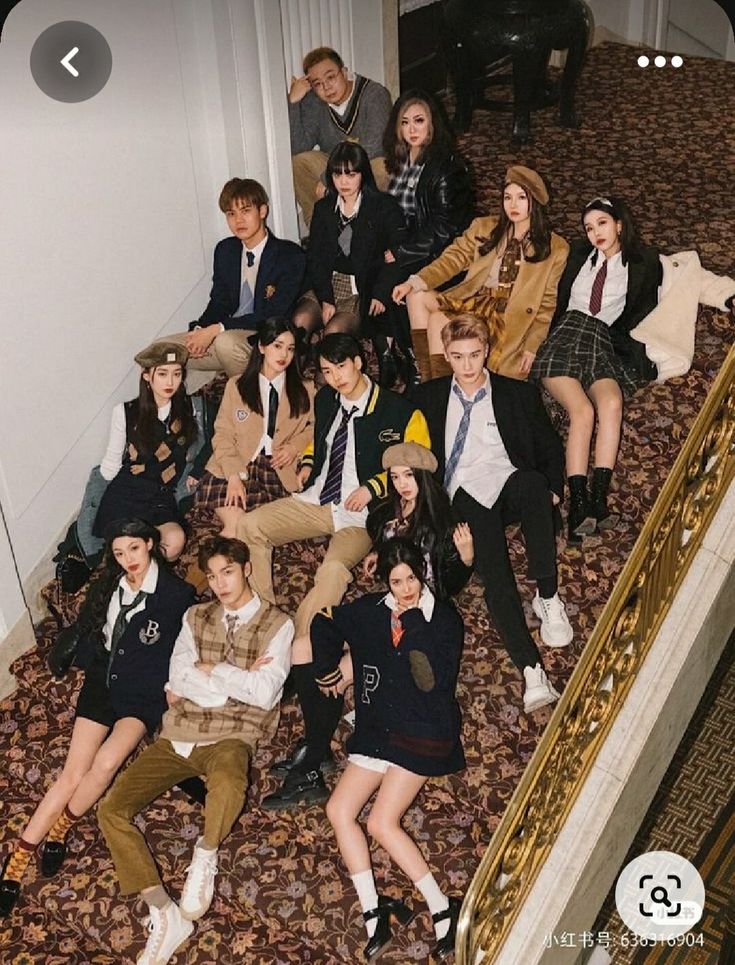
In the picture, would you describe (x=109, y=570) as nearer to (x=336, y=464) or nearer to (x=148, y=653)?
(x=148, y=653)

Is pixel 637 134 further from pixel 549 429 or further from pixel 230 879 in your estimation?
pixel 230 879

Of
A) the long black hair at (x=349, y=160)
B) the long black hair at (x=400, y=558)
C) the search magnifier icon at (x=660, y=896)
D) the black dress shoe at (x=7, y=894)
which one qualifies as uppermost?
the long black hair at (x=349, y=160)

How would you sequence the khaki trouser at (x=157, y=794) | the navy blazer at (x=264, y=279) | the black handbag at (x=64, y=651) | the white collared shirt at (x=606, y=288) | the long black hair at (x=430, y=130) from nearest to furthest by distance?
the khaki trouser at (x=157, y=794), the black handbag at (x=64, y=651), the white collared shirt at (x=606, y=288), the long black hair at (x=430, y=130), the navy blazer at (x=264, y=279)

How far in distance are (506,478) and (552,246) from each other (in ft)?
4.55

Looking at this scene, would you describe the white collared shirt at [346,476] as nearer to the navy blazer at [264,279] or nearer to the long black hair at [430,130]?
the navy blazer at [264,279]

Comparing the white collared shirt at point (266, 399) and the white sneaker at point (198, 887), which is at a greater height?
the white collared shirt at point (266, 399)

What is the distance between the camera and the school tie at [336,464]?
255 inches

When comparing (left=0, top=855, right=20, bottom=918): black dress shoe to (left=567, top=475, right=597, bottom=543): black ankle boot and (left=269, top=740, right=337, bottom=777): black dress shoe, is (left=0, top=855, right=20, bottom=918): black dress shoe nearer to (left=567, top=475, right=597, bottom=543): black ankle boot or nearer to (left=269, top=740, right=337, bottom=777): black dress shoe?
(left=269, top=740, right=337, bottom=777): black dress shoe

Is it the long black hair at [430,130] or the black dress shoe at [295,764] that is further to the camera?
the long black hair at [430,130]

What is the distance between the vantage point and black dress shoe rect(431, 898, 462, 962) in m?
5.53

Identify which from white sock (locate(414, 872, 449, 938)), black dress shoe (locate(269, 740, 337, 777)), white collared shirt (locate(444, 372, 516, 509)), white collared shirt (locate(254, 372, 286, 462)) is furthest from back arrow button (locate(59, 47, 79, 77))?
white sock (locate(414, 872, 449, 938))

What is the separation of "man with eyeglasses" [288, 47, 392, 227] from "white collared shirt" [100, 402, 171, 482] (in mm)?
1860

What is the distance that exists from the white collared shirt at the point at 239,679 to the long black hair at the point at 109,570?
49 centimetres

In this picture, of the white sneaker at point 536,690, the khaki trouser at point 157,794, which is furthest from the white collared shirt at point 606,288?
the khaki trouser at point 157,794
